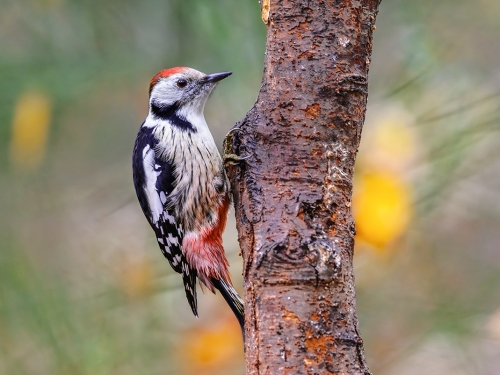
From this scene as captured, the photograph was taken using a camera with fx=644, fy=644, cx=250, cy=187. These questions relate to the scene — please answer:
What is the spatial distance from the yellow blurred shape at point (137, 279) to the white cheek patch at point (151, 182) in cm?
86

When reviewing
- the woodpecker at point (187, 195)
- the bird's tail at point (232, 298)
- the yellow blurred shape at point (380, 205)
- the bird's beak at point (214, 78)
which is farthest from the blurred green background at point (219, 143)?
the bird's tail at point (232, 298)

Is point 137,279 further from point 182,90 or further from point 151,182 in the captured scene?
point 182,90

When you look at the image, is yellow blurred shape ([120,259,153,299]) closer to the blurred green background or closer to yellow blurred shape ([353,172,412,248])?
the blurred green background

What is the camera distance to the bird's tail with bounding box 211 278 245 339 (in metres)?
2.62

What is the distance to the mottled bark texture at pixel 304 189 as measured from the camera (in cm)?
162

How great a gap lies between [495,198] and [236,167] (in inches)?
109

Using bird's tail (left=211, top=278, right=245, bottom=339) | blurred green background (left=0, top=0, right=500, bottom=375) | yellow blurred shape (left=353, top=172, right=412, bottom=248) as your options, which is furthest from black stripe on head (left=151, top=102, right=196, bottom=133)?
yellow blurred shape (left=353, top=172, right=412, bottom=248)

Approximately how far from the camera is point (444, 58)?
3.65 m

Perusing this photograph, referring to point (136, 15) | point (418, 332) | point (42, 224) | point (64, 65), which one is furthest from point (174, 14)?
point (418, 332)

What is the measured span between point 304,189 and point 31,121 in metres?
2.30

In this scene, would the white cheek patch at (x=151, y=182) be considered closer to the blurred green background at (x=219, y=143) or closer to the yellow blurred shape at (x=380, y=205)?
the blurred green background at (x=219, y=143)

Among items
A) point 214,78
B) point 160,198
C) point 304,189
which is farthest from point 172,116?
point 304,189

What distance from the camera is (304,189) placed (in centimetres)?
174

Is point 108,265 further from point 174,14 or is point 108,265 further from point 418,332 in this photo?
point 418,332
